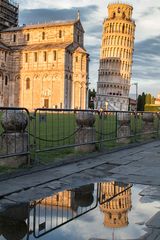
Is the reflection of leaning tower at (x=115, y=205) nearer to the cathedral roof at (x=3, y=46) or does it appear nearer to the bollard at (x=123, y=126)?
the bollard at (x=123, y=126)

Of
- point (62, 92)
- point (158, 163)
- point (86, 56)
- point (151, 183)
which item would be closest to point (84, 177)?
point (151, 183)

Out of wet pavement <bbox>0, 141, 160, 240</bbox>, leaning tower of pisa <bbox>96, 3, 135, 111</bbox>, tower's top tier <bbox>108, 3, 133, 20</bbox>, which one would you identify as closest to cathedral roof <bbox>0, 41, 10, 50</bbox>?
leaning tower of pisa <bbox>96, 3, 135, 111</bbox>

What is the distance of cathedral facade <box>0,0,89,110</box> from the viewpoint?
68.3 metres

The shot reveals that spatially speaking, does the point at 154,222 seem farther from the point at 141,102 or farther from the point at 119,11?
the point at 119,11

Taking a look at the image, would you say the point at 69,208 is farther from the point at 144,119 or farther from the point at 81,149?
the point at 144,119

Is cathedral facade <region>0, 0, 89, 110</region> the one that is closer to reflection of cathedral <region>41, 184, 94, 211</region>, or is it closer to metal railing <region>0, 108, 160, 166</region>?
metal railing <region>0, 108, 160, 166</region>

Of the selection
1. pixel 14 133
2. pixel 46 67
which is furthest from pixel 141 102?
pixel 14 133

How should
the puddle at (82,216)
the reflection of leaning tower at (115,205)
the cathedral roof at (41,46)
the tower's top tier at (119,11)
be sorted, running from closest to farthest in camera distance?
the puddle at (82,216)
the reflection of leaning tower at (115,205)
the cathedral roof at (41,46)
the tower's top tier at (119,11)

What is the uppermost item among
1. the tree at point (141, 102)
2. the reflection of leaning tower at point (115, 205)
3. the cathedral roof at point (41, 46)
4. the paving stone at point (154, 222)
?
the cathedral roof at point (41, 46)

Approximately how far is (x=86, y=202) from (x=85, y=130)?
4.95 metres

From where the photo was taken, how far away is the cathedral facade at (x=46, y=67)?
68312 mm

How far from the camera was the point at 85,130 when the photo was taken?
1030 cm

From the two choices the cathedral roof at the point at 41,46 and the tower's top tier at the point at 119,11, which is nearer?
the cathedral roof at the point at 41,46

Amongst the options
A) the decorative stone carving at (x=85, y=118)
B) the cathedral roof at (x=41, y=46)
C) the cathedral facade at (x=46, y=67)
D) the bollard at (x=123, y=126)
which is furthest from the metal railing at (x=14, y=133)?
the cathedral roof at (x=41, y=46)
